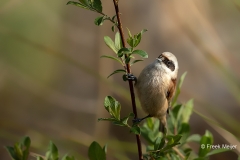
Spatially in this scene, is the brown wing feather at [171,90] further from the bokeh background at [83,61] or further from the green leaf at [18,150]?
the bokeh background at [83,61]

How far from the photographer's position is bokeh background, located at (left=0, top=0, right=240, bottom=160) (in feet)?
9.37

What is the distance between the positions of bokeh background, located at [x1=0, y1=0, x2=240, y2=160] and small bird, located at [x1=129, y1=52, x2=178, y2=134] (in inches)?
44.3

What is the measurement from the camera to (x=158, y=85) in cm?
163

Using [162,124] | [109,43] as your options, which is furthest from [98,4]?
[162,124]

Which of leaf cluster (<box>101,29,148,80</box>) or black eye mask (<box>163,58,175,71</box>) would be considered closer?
leaf cluster (<box>101,29,148,80</box>)

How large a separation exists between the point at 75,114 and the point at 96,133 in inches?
11.3

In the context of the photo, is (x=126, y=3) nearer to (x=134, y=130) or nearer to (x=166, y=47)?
(x=166, y=47)

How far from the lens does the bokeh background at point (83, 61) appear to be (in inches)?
112

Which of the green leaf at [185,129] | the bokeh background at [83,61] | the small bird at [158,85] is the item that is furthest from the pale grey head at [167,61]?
the bokeh background at [83,61]

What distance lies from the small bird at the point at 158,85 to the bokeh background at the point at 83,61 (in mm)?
1124

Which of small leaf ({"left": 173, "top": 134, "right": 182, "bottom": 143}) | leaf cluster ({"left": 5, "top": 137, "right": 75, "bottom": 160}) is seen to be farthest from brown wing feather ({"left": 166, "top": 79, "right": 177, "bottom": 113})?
leaf cluster ({"left": 5, "top": 137, "right": 75, "bottom": 160})

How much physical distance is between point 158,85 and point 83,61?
1513 millimetres

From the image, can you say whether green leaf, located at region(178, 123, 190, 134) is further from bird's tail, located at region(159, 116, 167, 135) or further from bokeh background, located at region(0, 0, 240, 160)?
bokeh background, located at region(0, 0, 240, 160)

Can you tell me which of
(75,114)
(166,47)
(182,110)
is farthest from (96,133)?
(182,110)
